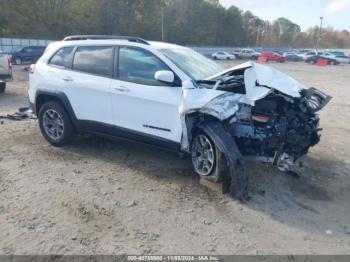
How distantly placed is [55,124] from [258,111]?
345cm

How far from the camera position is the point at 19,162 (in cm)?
559

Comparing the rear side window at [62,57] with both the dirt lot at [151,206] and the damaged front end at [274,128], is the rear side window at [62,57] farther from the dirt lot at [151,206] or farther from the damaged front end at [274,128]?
the damaged front end at [274,128]

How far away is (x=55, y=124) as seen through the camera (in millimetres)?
6242

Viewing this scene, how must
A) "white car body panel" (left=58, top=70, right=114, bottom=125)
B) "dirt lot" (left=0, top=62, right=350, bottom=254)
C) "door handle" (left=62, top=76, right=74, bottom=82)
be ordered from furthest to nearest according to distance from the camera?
"door handle" (left=62, top=76, right=74, bottom=82) → "white car body panel" (left=58, top=70, right=114, bottom=125) → "dirt lot" (left=0, top=62, right=350, bottom=254)

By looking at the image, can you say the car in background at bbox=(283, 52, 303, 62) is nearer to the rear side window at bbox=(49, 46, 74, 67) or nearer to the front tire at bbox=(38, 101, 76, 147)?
the rear side window at bbox=(49, 46, 74, 67)

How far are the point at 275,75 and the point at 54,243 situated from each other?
139 inches

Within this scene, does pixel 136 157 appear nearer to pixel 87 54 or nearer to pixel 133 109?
pixel 133 109

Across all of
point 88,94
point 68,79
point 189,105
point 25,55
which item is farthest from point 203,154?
point 25,55

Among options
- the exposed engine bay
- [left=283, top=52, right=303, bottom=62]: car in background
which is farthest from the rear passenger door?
[left=283, top=52, right=303, bottom=62]: car in background

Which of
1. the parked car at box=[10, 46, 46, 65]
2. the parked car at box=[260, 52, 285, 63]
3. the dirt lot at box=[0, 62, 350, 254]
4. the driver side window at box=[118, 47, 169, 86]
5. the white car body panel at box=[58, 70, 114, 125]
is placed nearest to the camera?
the dirt lot at box=[0, 62, 350, 254]

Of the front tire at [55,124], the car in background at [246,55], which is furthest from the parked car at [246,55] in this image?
the front tire at [55,124]

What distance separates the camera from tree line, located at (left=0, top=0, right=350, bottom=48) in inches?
1838

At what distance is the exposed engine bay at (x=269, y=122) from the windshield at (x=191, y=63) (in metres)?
0.31

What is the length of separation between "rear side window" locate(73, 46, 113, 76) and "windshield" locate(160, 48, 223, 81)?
0.88m
